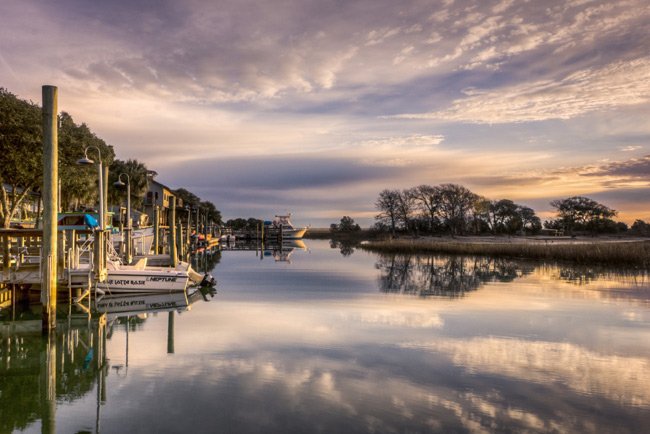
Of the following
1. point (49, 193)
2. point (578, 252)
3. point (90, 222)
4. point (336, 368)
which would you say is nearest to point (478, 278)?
point (578, 252)

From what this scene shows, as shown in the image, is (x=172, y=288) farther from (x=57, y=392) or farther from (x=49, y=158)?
(x=57, y=392)

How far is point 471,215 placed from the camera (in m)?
132

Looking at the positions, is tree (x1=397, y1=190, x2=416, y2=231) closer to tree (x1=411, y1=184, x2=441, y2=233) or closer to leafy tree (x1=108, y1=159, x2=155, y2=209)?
tree (x1=411, y1=184, x2=441, y2=233)

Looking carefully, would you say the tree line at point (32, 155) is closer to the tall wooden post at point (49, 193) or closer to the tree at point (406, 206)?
the tall wooden post at point (49, 193)

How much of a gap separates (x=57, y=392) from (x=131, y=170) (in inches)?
2482

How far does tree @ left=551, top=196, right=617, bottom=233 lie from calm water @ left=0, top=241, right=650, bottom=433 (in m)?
128

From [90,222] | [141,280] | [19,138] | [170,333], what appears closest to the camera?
[170,333]

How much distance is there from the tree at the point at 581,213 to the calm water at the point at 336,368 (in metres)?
128

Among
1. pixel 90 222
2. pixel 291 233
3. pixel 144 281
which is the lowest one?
pixel 144 281

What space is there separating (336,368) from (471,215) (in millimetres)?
126221

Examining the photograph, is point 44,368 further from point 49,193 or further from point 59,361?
point 49,193

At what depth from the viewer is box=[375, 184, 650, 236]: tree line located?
412 feet

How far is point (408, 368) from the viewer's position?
483 inches

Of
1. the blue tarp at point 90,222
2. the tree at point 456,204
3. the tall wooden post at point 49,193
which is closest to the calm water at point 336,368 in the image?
the tall wooden post at point 49,193
